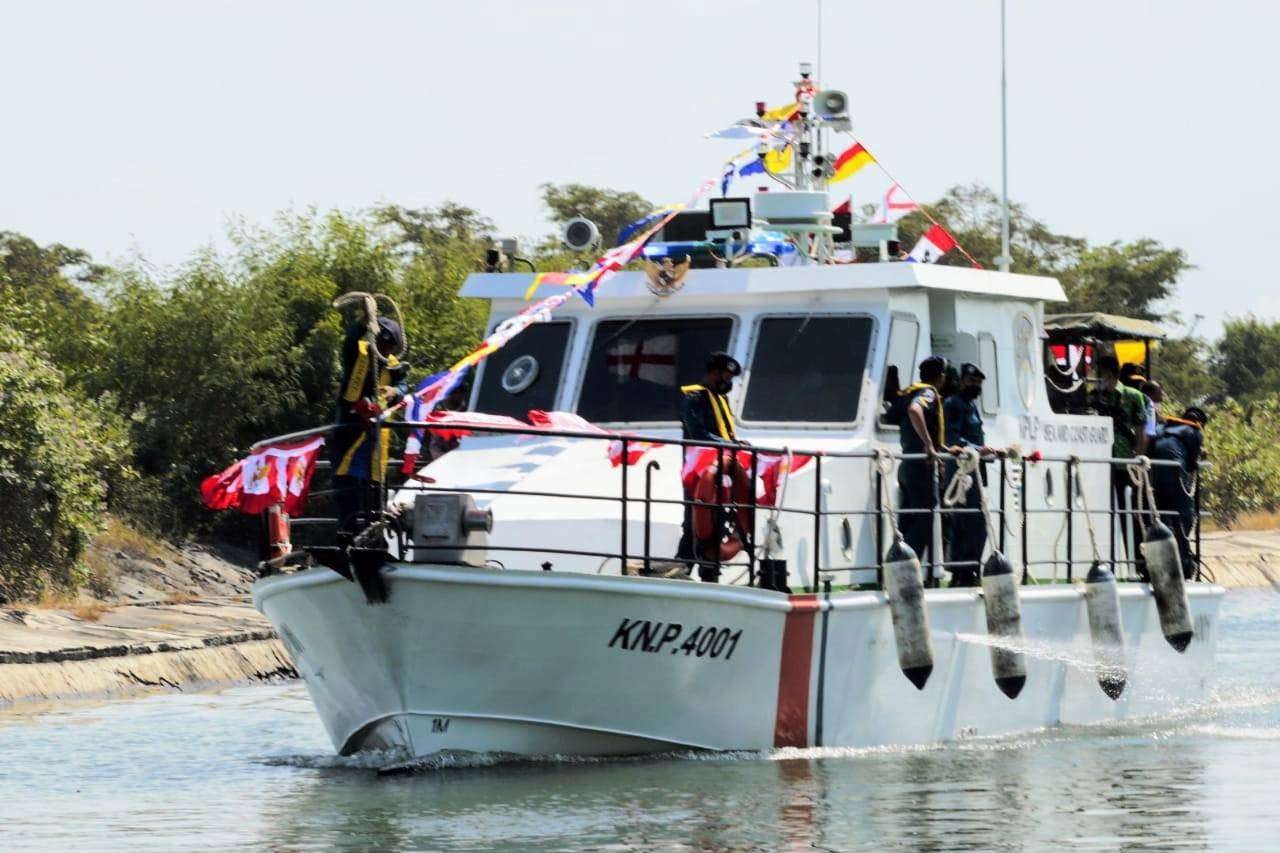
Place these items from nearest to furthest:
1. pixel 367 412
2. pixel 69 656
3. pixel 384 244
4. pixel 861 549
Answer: pixel 367 412 < pixel 861 549 < pixel 69 656 < pixel 384 244

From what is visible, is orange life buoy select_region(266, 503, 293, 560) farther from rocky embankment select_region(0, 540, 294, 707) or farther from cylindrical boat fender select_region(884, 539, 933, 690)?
rocky embankment select_region(0, 540, 294, 707)

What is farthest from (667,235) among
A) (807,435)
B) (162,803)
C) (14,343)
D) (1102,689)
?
(14,343)

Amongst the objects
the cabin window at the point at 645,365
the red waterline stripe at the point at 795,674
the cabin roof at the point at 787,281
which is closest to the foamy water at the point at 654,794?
the red waterline stripe at the point at 795,674

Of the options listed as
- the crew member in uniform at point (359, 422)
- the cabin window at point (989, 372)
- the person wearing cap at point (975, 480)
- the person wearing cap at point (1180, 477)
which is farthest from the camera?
the person wearing cap at point (1180, 477)

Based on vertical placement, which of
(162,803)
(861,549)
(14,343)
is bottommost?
(162,803)

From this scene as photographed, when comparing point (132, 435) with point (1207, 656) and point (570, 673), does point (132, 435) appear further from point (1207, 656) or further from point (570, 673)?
point (570, 673)

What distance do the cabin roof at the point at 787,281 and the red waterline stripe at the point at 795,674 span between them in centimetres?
244

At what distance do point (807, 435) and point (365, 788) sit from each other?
3482 mm

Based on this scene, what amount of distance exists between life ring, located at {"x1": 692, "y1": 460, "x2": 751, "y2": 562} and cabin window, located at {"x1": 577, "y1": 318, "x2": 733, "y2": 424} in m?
1.89

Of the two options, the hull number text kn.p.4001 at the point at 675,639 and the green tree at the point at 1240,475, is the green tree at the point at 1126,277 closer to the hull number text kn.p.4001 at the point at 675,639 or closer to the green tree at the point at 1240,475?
the green tree at the point at 1240,475

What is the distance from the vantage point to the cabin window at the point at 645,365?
49.5 feet

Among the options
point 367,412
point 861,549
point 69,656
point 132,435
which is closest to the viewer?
point 367,412

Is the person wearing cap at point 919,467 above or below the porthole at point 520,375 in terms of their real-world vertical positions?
below

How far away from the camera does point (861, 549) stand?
47.4ft
